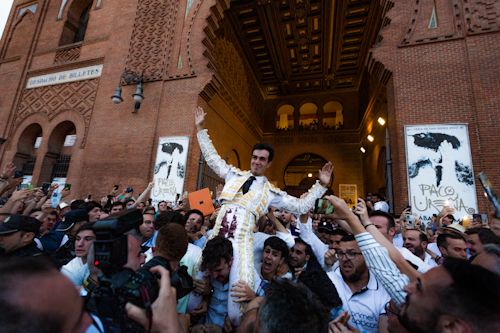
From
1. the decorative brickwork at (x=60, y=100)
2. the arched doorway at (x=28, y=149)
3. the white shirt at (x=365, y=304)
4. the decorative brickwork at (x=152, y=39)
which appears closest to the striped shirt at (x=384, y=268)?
the white shirt at (x=365, y=304)

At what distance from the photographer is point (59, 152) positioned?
11453 mm

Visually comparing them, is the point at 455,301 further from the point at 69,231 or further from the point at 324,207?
the point at 69,231

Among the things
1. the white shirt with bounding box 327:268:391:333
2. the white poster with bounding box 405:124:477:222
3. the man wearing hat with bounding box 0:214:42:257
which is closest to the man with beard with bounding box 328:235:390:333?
the white shirt with bounding box 327:268:391:333

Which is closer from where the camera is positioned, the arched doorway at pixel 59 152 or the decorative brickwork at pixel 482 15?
the decorative brickwork at pixel 482 15

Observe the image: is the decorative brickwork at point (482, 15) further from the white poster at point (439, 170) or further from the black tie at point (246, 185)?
the black tie at point (246, 185)

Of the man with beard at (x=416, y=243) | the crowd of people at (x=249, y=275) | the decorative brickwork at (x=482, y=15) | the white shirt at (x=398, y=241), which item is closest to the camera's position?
the crowd of people at (x=249, y=275)

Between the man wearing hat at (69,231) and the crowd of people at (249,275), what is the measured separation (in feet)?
0.05

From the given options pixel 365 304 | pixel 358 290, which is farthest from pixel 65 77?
pixel 365 304

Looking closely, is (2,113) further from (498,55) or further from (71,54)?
(498,55)

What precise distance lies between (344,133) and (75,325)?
1676 centimetres

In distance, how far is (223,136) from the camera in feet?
38.2

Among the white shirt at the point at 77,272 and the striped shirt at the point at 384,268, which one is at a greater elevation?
the striped shirt at the point at 384,268

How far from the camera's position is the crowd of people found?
2.96ft

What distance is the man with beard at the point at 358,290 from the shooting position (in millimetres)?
2156
